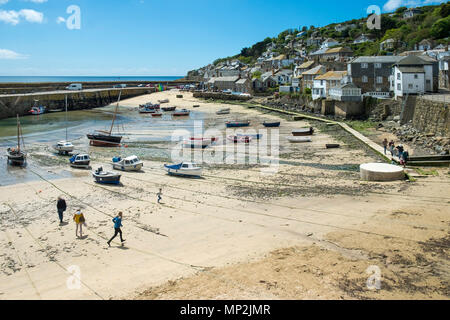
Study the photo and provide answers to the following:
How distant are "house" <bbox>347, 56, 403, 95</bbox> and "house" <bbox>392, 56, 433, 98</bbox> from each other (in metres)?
7.99

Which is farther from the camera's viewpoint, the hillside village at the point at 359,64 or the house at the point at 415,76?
the hillside village at the point at 359,64

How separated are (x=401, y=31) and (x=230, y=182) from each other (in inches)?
3951

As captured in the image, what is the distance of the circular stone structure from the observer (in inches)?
969

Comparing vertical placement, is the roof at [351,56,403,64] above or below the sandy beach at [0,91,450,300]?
above

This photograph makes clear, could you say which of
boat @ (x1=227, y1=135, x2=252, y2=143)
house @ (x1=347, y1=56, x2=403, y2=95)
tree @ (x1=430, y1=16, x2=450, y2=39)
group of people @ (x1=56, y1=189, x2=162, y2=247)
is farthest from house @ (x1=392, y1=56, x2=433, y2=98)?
tree @ (x1=430, y1=16, x2=450, y2=39)

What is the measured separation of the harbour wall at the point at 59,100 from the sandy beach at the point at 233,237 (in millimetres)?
53390

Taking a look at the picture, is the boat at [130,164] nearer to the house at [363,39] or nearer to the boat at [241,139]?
the boat at [241,139]

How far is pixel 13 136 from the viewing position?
172 feet

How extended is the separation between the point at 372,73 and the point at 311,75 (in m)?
18.5

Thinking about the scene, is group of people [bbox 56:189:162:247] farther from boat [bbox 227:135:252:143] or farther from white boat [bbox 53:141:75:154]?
boat [bbox 227:135:252:143]

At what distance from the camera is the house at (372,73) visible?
58000 millimetres

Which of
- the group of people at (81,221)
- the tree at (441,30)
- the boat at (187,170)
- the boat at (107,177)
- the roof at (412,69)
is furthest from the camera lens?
the tree at (441,30)

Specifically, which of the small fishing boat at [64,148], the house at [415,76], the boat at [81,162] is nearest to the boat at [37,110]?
the small fishing boat at [64,148]

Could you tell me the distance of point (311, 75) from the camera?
76.0 metres
